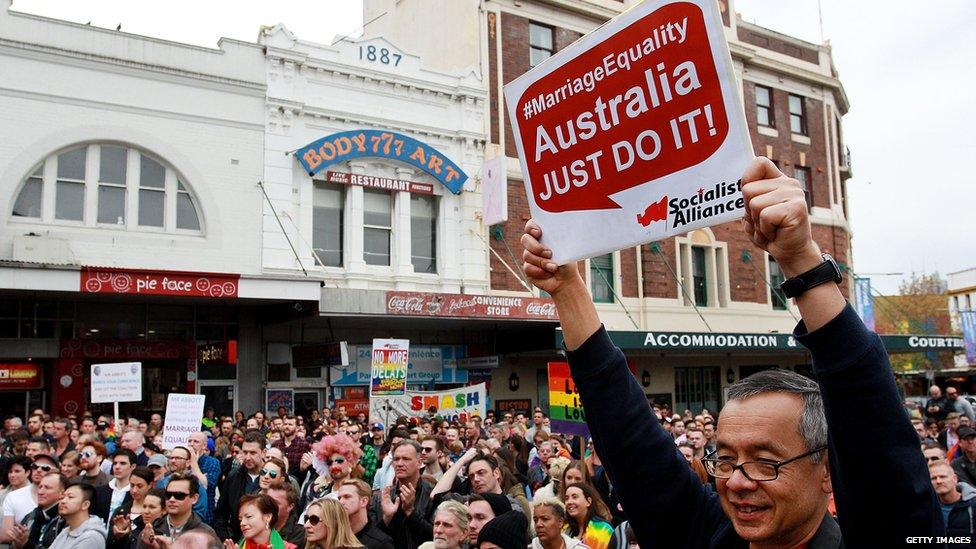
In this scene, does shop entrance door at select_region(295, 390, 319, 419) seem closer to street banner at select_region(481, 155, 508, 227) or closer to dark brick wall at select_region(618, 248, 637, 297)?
street banner at select_region(481, 155, 508, 227)

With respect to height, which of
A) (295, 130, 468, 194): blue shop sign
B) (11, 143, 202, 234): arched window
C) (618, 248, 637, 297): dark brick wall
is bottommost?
(618, 248, 637, 297): dark brick wall

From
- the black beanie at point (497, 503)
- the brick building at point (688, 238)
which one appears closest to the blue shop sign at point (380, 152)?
the brick building at point (688, 238)

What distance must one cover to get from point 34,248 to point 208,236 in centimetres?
375

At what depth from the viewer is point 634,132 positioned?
264cm

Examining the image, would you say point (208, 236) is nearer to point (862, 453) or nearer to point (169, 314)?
point (169, 314)

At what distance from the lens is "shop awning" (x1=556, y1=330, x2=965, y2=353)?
22.3 metres

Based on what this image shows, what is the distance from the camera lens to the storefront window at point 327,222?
20.8 m

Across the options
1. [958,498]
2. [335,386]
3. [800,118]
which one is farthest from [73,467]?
[800,118]

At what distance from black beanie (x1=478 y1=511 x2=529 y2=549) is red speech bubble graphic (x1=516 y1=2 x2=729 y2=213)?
2.83 m

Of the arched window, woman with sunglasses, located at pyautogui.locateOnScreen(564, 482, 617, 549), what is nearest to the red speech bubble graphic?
woman with sunglasses, located at pyautogui.locateOnScreen(564, 482, 617, 549)

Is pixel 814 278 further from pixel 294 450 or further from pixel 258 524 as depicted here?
pixel 294 450

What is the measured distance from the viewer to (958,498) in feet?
20.9

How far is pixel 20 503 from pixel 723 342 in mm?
20223

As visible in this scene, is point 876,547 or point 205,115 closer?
point 876,547
